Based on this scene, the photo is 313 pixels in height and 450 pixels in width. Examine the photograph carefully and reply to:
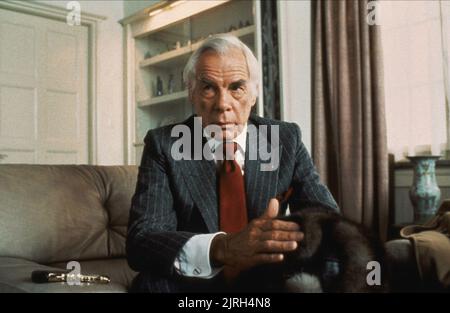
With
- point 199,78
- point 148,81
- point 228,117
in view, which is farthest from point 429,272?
point 148,81

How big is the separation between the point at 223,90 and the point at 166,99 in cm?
265

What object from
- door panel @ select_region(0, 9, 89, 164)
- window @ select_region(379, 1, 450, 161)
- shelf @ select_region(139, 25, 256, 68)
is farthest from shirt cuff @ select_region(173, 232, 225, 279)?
door panel @ select_region(0, 9, 89, 164)

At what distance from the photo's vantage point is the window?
7.23ft

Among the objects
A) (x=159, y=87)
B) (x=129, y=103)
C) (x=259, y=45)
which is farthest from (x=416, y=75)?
(x=129, y=103)

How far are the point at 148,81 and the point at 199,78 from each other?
2999 mm

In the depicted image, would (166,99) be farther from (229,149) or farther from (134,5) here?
(229,149)

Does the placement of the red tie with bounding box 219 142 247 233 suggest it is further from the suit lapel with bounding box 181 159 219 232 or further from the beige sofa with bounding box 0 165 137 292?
the beige sofa with bounding box 0 165 137 292

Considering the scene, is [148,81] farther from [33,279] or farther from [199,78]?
[33,279]

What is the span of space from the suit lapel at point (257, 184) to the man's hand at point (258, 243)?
0.74ft

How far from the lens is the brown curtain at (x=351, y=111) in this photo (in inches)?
Answer: 92.3

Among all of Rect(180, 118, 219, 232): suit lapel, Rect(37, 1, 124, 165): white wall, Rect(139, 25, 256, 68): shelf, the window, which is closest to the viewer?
Rect(180, 118, 219, 232): suit lapel

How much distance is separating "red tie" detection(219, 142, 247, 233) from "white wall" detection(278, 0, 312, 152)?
1.68 meters

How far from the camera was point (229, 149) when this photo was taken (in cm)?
107

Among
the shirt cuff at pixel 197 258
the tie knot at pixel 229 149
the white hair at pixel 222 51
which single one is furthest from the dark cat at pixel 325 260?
the white hair at pixel 222 51
